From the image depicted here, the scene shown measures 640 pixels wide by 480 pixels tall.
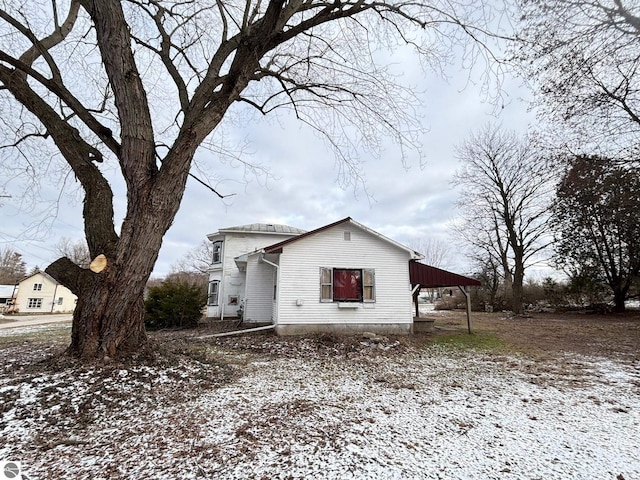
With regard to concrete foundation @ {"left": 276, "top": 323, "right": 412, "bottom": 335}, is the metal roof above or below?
above

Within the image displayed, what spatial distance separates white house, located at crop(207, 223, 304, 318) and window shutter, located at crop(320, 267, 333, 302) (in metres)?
6.28

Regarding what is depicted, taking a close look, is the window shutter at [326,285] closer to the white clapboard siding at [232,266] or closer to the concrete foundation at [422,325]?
the concrete foundation at [422,325]

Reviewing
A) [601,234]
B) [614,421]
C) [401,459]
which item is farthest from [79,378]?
[601,234]

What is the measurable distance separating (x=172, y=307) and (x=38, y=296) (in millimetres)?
35310

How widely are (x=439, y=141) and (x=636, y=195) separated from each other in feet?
27.9

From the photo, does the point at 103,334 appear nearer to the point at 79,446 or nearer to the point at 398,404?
the point at 79,446

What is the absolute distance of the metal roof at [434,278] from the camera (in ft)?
35.8

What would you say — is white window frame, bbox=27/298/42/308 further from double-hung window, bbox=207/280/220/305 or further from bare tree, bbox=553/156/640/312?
bare tree, bbox=553/156/640/312

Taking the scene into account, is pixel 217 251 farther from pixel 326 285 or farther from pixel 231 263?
pixel 326 285

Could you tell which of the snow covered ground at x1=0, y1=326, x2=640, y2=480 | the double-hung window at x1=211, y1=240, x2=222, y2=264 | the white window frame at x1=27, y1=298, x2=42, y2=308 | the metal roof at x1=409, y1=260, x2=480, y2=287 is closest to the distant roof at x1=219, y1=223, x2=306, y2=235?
the double-hung window at x1=211, y1=240, x2=222, y2=264

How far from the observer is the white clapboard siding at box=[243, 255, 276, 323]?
1345cm

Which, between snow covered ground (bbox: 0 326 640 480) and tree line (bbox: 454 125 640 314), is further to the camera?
tree line (bbox: 454 125 640 314)

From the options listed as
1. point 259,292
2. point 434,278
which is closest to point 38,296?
point 259,292

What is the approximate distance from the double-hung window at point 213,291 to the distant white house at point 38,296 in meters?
28.1
